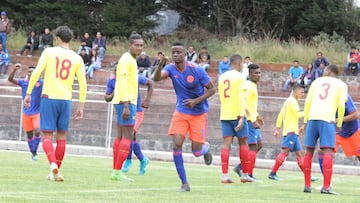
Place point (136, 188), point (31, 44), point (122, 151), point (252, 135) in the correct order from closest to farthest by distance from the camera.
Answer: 1. point (136, 188)
2. point (122, 151)
3. point (252, 135)
4. point (31, 44)

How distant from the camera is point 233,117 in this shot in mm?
17094

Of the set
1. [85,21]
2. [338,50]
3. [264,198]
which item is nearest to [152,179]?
[264,198]

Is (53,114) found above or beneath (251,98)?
beneath

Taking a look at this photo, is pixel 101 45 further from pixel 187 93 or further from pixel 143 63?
pixel 187 93

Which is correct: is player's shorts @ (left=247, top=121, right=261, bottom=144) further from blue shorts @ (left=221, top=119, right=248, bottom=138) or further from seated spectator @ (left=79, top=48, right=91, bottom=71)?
seated spectator @ (left=79, top=48, right=91, bottom=71)

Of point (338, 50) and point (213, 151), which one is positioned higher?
point (338, 50)

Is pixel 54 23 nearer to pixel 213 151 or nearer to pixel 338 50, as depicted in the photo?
pixel 338 50

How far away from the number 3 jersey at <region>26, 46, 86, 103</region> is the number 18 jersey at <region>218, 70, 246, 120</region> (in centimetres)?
316

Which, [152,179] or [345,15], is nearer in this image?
[152,179]

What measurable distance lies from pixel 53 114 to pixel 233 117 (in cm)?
363

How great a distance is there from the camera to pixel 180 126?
14.8 metres

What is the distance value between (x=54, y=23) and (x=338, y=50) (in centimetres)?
1554

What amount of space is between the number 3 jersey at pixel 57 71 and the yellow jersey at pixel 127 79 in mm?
874

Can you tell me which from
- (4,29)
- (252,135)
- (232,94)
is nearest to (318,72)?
(4,29)
